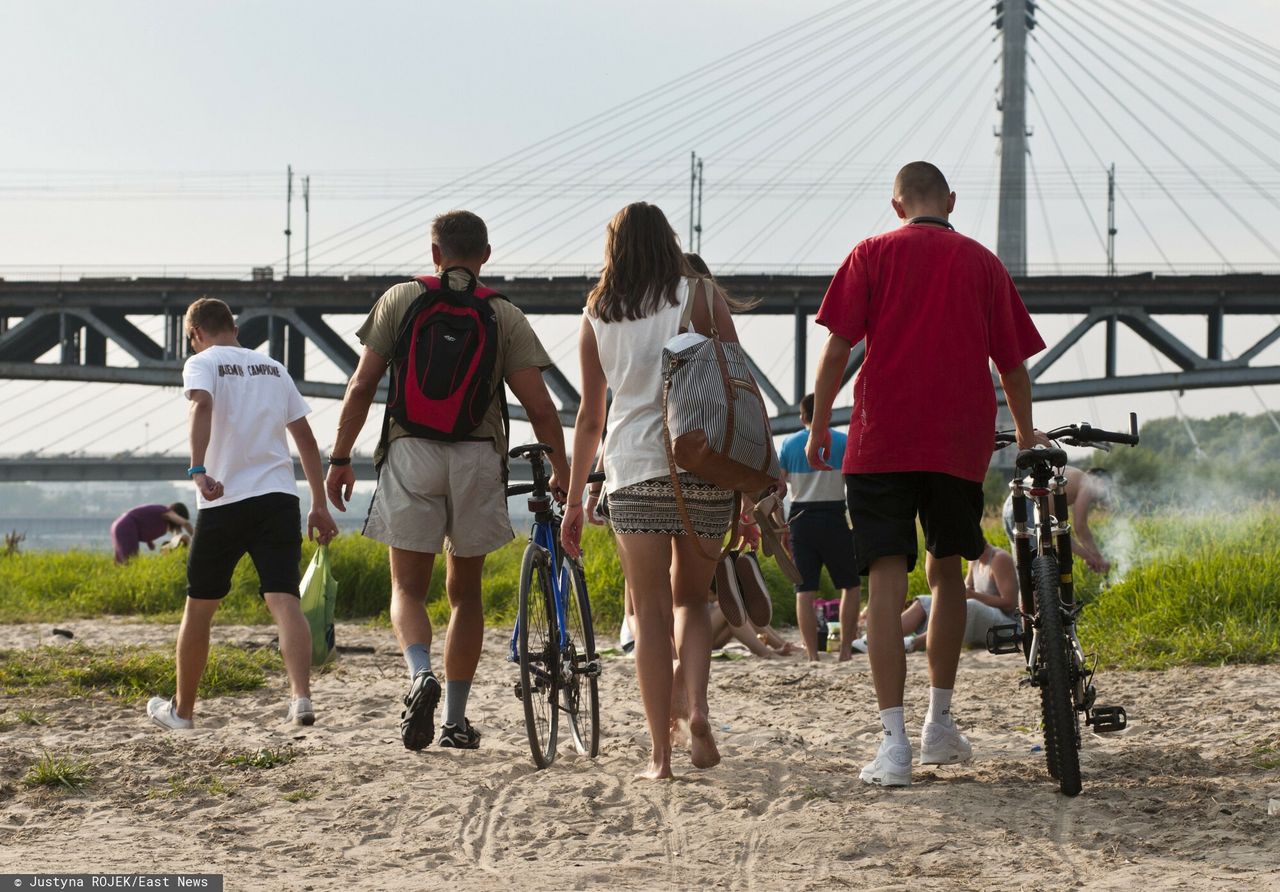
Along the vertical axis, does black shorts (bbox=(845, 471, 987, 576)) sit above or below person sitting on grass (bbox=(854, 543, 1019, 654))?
above

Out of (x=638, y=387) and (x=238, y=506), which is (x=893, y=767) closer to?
(x=638, y=387)

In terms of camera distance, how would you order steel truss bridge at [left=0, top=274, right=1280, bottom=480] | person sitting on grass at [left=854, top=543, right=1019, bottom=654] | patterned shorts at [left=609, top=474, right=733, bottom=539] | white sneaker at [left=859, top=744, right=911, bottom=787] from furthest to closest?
steel truss bridge at [left=0, top=274, right=1280, bottom=480] < person sitting on grass at [left=854, top=543, right=1019, bottom=654] < patterned shorts at [left=609, top=474, right=733, bottom=539] < white sneaker at [left=859, top=744, right=911, bottom=787]

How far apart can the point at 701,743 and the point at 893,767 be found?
642mm

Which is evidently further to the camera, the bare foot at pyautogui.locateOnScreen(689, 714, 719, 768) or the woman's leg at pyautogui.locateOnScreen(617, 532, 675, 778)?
the bare foot at pyautogui.locateOnScreen(689, 714, 719, 768)

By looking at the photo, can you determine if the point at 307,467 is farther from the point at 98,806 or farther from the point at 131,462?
the point at 131,462

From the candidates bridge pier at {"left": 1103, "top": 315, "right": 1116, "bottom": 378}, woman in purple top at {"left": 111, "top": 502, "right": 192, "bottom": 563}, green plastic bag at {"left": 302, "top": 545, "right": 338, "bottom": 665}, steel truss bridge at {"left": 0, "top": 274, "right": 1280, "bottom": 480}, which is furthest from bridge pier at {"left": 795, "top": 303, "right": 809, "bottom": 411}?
green plastic bag at {"left": 302, "top": 545, "right": 338, "bottom": 665}

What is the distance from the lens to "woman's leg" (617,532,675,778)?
4383mm

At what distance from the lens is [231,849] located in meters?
3.69

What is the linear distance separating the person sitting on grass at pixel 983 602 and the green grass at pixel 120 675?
3.62 m

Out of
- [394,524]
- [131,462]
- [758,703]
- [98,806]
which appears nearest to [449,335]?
[394,524]

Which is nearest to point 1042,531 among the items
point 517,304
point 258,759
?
point 258,759

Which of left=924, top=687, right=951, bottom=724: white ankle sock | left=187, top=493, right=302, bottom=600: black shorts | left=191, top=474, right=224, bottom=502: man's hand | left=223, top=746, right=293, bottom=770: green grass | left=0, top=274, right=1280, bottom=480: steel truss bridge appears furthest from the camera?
left=0, top=274, right=1280, bottom=480: steel truss bridge

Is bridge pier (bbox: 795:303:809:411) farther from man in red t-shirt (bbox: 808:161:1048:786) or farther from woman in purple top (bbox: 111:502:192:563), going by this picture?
man in red t-shirt (bbox: 808:161:1048:786)

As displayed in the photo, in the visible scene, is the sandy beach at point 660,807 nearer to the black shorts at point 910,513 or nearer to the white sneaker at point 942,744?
the white sneaker at point 942,744
